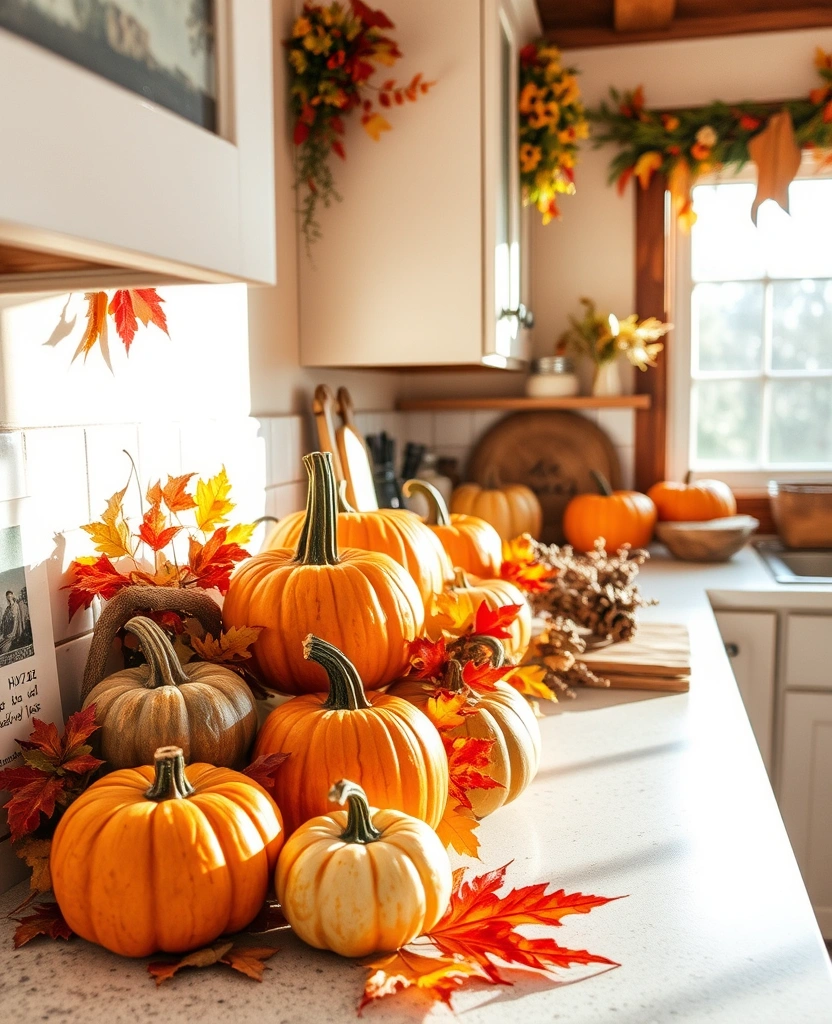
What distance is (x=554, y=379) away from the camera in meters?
2.62

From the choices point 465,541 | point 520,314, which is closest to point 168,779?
point 465,541

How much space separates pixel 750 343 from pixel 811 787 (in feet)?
4.09

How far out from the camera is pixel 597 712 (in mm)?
1332

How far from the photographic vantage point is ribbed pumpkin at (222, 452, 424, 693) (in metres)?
0.96

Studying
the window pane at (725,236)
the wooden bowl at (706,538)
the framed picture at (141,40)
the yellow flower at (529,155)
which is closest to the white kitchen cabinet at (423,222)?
the yellow flower at (529,155)

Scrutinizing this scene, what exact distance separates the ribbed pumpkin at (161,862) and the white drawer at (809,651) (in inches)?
63.3

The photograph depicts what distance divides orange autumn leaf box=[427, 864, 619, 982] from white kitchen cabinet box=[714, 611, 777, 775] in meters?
1.40

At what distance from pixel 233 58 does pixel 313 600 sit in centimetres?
50

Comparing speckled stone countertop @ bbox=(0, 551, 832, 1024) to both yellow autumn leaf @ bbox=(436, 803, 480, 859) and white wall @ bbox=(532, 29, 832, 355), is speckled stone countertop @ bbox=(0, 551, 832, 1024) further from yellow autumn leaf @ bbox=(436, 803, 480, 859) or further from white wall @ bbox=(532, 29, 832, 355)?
white wall @ bbox=(532, 29, 832, 355)

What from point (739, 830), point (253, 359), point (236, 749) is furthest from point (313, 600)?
point (253, 359)

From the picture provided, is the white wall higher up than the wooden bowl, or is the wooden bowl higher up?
the white wall

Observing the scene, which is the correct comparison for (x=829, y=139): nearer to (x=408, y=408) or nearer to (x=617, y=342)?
(x=617, y=342)

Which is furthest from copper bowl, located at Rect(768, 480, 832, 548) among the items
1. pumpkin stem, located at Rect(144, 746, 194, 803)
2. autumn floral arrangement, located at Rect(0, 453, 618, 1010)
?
pumpkin stem, located at Rect(144, 746, 194, 803)

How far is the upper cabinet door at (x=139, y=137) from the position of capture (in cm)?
48
